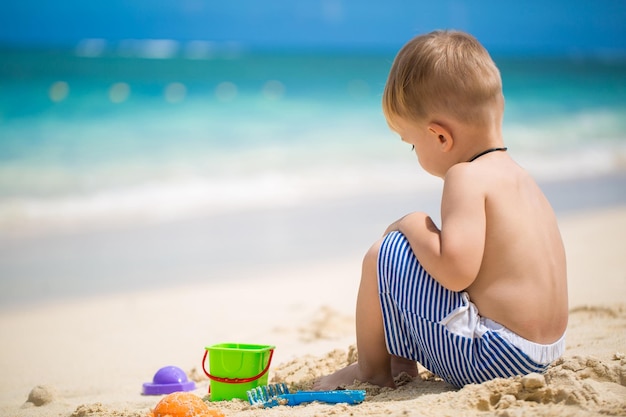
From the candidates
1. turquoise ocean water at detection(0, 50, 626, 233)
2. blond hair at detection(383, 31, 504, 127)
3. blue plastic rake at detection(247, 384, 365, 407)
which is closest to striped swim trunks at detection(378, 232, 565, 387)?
blue plastic rake at detection(247, 384, 365, 407)

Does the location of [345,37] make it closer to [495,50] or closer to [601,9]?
[495,50]

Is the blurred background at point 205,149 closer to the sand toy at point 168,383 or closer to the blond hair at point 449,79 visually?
the sand toy at point 168,383

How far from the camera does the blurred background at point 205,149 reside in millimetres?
5273

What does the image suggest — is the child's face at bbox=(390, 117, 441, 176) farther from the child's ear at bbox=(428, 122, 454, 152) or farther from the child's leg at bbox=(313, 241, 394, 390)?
the child's leg at bbox=(313, 241, 394, 390)

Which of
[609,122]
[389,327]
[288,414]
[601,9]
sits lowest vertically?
[288,414]

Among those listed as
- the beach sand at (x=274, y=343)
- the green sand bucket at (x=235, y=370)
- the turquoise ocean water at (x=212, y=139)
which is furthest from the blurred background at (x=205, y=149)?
the green sand bucket at (x=235, y=370)

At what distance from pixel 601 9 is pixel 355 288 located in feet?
85.7

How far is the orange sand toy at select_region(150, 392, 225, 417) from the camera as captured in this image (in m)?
1.93

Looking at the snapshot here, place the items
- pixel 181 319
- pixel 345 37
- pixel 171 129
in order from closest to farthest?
pixel 181 319, pixel 171 129, pixel 345 37

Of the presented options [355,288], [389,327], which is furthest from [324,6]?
[389,327]

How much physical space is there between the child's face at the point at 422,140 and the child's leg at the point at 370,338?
283 millimetres

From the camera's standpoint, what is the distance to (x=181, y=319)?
12.2 feet

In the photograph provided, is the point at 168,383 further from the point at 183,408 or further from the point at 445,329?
the point at 445,329

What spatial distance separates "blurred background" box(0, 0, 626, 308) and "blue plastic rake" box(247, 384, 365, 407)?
2.34m
